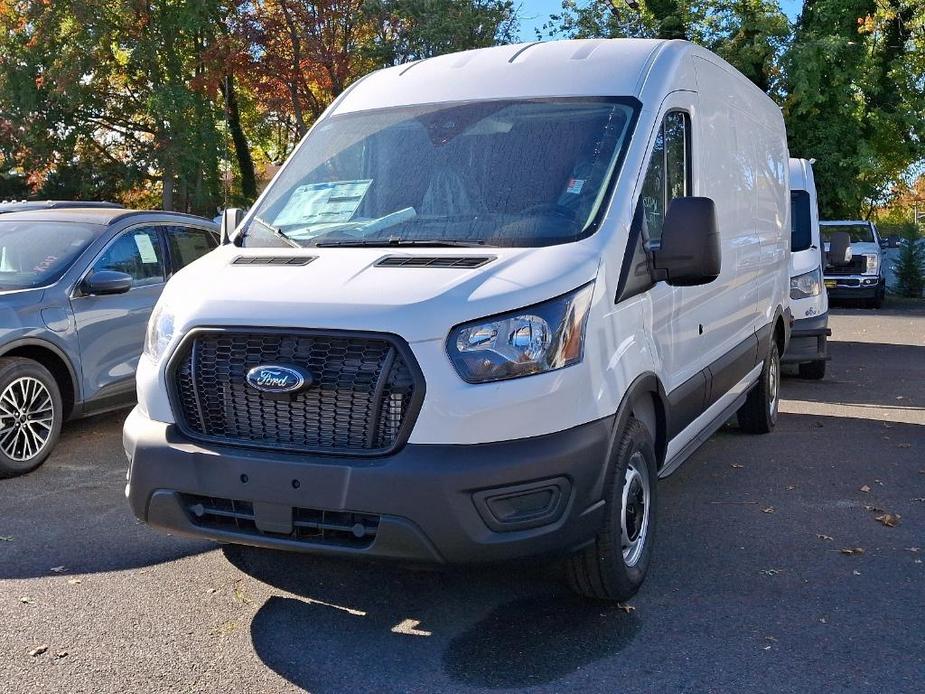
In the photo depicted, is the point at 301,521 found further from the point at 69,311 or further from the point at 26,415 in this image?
the point at 69,311

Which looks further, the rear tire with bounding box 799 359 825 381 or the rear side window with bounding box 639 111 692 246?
the rear tire with bounding box 799 359 825 381

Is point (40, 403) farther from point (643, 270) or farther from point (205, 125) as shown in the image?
point (205, 125)

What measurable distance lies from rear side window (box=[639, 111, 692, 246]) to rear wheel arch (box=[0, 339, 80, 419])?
13.8ft

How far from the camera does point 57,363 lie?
23.3ft

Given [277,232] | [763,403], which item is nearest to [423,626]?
[277,232]

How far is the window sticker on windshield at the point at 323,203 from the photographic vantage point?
4.80 m

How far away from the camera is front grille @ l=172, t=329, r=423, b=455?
3697 mm

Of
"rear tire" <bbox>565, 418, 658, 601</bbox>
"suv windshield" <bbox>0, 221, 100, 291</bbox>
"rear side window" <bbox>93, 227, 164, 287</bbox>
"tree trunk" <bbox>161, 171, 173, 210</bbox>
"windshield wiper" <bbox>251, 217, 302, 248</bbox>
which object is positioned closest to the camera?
"rear tire" <bbox>565, 418, 658, 601</bbox>

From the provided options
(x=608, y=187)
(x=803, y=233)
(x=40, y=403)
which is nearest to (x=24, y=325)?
(x=40, y=403)

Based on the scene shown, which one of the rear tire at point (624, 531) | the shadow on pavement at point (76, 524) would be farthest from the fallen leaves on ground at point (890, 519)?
the shadow on pavement at point (76, 524)

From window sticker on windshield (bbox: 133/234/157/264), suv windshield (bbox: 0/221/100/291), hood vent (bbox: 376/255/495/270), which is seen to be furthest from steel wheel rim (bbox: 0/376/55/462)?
hood vent (bbox: 376/255/495/270)

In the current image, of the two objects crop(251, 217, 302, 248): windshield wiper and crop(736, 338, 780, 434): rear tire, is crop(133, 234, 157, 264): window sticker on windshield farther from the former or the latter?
crop(736, 338, 780, 434): rear tire

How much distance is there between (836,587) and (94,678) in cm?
317

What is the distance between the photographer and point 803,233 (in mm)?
10711
